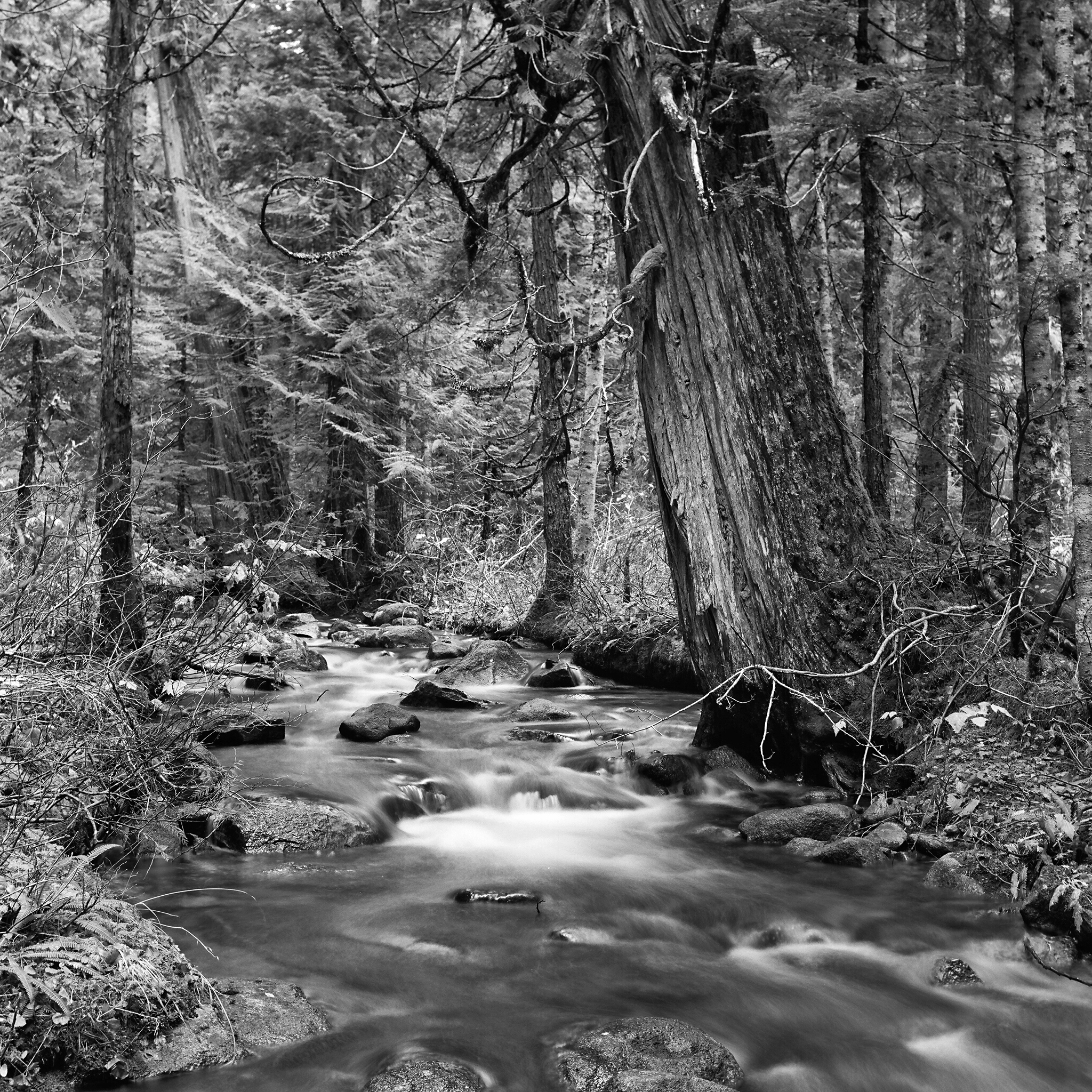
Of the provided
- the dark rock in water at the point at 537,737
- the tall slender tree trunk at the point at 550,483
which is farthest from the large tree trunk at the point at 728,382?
the tall slender tree trunk at the point at 550,483

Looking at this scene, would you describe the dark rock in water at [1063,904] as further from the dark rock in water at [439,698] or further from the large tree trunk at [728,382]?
the dark rock in water at [439,698]

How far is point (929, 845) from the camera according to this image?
5418 millimetres

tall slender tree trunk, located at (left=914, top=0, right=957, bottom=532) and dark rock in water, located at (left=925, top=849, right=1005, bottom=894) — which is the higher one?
tall slender tree trunk, located at (left=914, top=0, right=957, bottom=532)

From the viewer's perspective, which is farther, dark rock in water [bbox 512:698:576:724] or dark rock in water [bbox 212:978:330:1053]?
dark rock in water [bbox 512:698:576:724]

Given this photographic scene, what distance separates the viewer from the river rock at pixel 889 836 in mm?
5484

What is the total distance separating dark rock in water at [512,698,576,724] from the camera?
9.37 m

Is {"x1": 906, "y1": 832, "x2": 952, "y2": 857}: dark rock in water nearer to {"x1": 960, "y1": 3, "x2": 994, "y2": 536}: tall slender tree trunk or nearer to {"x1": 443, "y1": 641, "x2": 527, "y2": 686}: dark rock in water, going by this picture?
{"x1": 960, "y1": 3, "x2": 994, "y2": 536}: tall slender tree trunk

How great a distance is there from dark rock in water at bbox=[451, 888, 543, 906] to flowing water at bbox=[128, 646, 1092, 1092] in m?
0.07

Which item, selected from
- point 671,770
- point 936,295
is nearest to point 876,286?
point 936,295

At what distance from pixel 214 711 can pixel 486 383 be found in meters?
13.5

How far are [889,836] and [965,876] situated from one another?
520 millimetres

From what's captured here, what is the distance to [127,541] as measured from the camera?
7203 millimetres

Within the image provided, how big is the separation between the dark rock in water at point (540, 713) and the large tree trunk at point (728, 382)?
8.47ft

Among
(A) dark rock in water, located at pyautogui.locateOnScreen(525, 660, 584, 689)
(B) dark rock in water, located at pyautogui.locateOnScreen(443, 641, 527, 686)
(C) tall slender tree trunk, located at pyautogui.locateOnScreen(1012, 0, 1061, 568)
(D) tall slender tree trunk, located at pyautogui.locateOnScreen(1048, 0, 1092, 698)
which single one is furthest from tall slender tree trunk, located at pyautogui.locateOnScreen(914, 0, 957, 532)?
(B) dark rock in water, located at pyautogui.locateOnScreen(443, 641, 527, 686)
